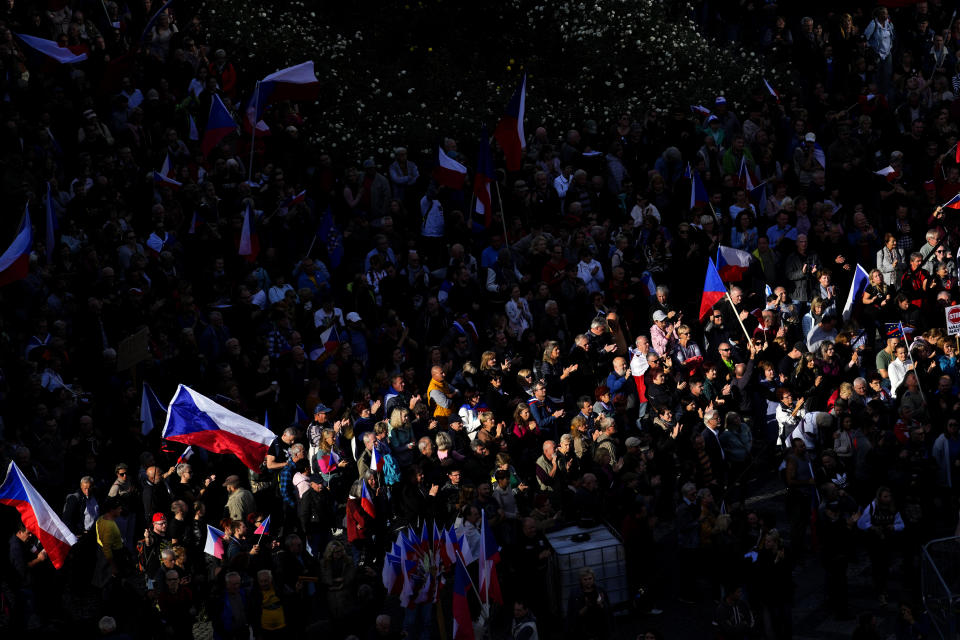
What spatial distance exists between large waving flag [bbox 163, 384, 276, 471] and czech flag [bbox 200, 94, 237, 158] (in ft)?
20.8

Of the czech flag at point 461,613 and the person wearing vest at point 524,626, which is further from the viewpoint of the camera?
the person wearing vest at point 524,626

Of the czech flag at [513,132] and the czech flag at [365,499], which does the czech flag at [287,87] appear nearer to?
the czech flag at [513,132]

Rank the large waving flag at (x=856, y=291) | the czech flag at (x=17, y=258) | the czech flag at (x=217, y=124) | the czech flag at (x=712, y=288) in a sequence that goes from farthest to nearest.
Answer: the czech flag at (x=217, y=124) < the large waving flag at (x=856, y=291) < the czech flag at (x=712, y=288) < the czech flag at (x=17, y=258)

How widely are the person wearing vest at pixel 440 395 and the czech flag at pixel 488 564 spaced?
3572mm

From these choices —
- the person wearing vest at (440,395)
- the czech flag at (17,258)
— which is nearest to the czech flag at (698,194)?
the person wearing vest at (440,395)

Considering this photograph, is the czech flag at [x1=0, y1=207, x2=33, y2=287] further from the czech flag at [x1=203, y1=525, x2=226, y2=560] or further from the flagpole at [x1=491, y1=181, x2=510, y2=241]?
the flagpole at [x1=491, y1=181, x2=510, y2=241]

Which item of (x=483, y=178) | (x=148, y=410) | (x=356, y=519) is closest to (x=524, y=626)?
(x=356, y=519)

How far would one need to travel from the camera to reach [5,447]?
17.4m

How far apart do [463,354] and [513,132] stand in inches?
154

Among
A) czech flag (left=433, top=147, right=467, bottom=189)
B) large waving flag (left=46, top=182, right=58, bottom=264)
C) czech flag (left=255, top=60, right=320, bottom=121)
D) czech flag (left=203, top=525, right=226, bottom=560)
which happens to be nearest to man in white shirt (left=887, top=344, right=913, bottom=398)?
czech flag (left=433, top=147, right=467, bottom=189)

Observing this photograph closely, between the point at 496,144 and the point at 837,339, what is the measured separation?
687 cm

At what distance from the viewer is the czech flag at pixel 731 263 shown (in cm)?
2219

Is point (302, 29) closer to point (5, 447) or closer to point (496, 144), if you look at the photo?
point (496, 144)

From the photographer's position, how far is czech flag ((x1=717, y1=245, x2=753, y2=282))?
72.8ft
